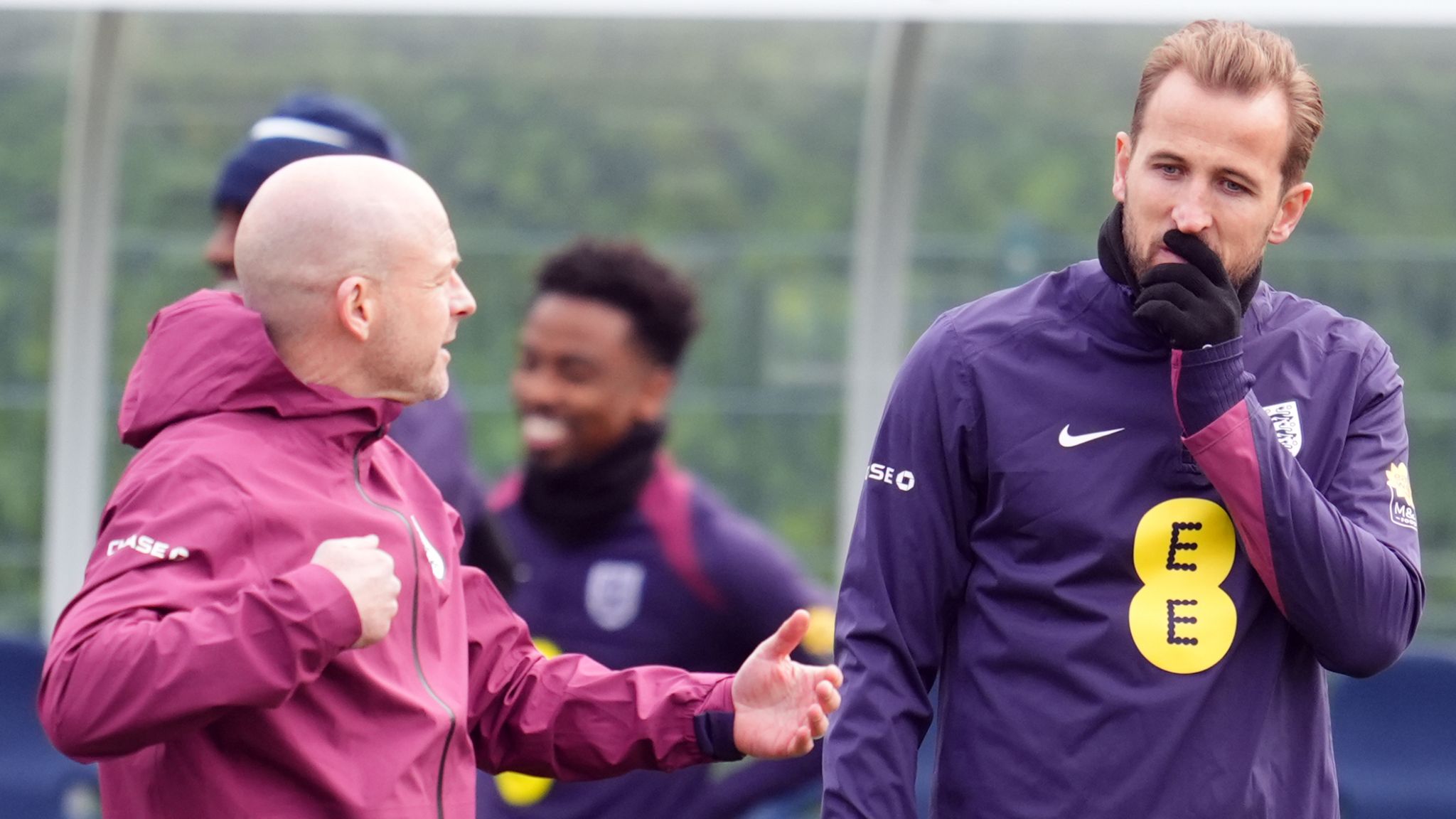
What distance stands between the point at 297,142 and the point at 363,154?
31 centimetres

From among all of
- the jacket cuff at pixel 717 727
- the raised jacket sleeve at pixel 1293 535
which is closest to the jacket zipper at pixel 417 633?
the jacket cuff at pixel 717 727

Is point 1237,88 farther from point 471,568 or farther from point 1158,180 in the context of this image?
point 471,568

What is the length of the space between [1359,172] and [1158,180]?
378 cm

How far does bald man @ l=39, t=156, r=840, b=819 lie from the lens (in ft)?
7.35

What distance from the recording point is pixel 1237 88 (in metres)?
Result: 2.65

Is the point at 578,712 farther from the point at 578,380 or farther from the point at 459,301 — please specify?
the point at 578,380

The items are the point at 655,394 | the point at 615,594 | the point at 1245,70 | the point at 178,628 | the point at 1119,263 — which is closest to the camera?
the point at 178,628

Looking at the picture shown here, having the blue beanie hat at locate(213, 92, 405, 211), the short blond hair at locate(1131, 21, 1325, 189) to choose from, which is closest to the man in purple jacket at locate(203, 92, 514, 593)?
the blue beanie hat at locate(213, 92, 405, 211)

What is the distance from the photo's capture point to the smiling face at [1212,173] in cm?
264

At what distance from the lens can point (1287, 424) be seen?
107 inches

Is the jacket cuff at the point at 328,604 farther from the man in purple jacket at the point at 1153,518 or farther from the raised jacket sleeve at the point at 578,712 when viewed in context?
the man in purple jacket at the point at 1153,518

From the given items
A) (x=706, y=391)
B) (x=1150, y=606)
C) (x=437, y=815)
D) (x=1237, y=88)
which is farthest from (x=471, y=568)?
(x=706, y=391)

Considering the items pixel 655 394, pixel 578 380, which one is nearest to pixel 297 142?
pixel 578 380

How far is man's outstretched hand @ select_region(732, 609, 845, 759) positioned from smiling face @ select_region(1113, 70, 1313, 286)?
0.71 m
